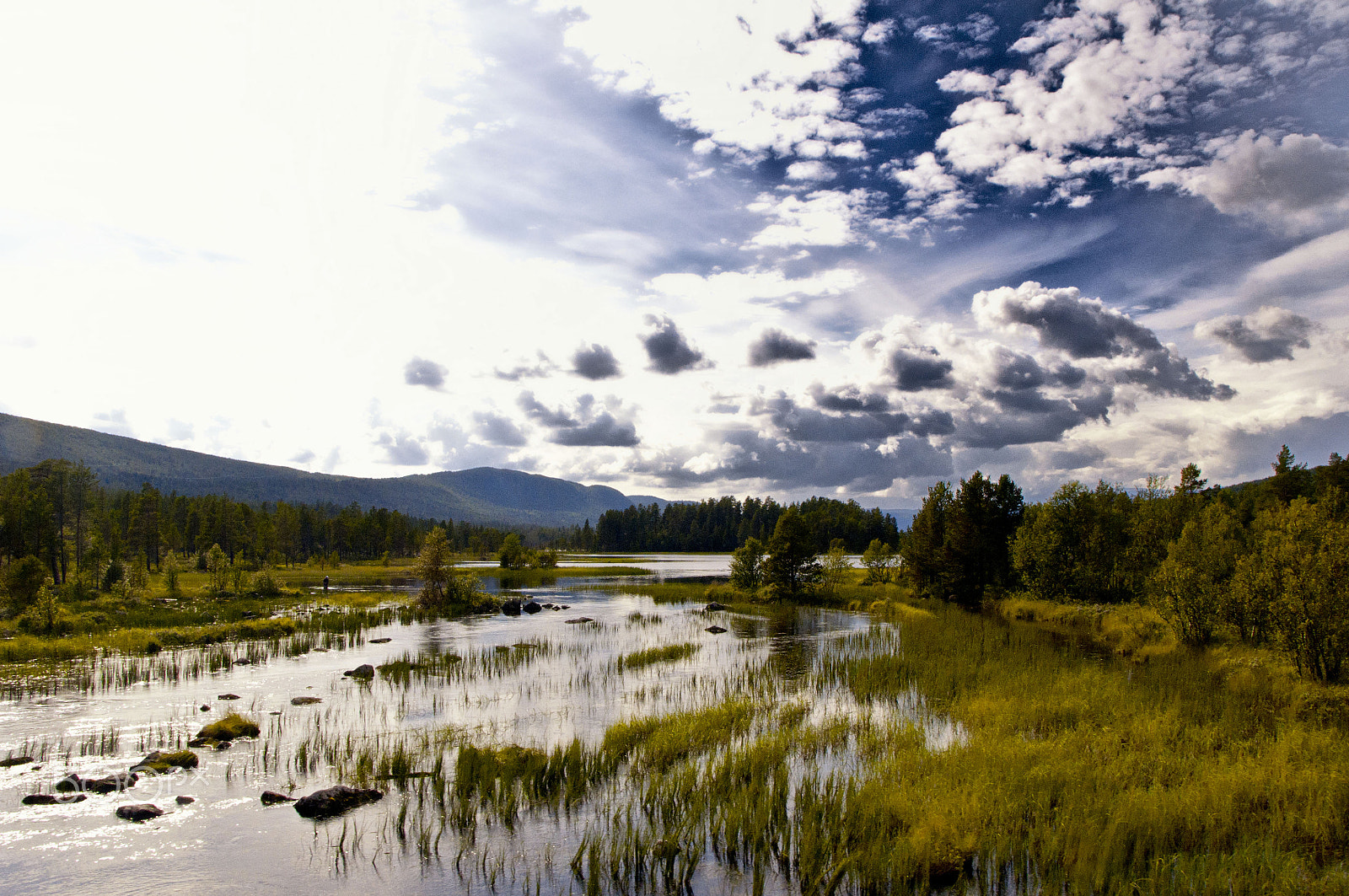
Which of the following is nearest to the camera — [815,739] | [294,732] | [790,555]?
[815,739]

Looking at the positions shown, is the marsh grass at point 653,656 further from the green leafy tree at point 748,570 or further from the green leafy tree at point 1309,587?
the green leafy tree at point 748,570

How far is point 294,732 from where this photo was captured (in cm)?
2156

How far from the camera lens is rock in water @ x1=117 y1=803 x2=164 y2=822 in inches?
599

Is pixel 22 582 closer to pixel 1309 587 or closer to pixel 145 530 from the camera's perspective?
pixel 1309 587

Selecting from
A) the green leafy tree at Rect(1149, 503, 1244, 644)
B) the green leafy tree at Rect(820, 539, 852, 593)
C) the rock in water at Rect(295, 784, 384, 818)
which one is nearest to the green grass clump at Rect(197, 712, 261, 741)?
the rock in water at Rect(295, 784, 384, 818)

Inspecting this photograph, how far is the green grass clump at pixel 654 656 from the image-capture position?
33.9 meters

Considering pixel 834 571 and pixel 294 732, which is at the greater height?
pixel 294 732

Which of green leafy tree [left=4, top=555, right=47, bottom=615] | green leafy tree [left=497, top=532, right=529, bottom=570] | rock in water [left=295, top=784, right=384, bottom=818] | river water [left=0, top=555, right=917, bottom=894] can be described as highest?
green leafy tree [left=4, top=555, right=47, bottom=615]

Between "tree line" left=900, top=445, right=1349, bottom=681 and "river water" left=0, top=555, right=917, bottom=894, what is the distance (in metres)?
18.2

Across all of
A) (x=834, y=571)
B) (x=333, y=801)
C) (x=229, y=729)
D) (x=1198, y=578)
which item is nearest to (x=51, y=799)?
(x=229, y=729)

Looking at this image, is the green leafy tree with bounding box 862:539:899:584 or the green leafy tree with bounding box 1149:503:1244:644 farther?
the green leafy tree with bounding box 862:539:899:584

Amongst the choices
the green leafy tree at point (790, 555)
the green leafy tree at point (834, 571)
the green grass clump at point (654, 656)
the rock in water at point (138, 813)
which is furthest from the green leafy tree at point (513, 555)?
the rock in water at point (138, 813)

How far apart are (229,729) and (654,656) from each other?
20.6 meters

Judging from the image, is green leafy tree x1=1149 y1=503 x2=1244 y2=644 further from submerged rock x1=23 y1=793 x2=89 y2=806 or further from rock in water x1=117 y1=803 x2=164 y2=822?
submerged rock x1=23 y1=793 x2=89 y2=806
